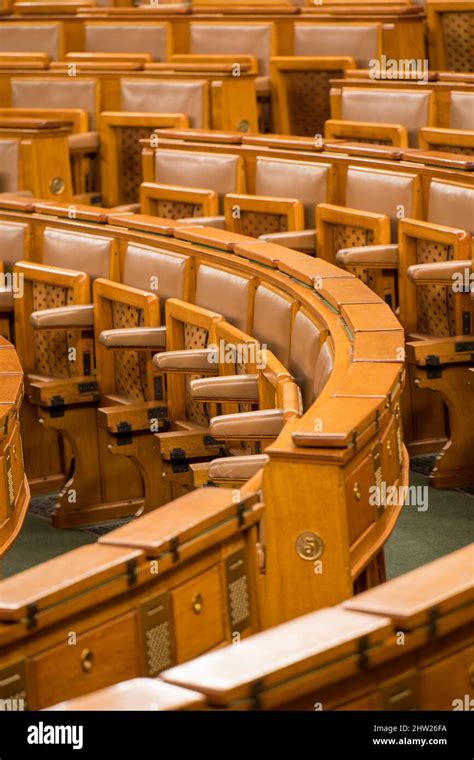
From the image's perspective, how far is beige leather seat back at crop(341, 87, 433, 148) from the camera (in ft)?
5.68

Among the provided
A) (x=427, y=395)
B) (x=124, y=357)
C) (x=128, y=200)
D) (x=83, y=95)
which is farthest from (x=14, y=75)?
(x=427, y=395)

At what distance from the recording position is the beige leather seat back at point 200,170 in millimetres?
1702

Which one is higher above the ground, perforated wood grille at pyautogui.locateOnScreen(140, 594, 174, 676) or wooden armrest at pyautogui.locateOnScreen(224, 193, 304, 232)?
wooden armrest at pyautogui.locateOnScreen(224, 193, 304, 232)

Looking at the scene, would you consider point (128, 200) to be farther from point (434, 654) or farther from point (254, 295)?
point (434, 654)

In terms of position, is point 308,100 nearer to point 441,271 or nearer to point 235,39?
point 235,39

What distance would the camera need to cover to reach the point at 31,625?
0.60 m

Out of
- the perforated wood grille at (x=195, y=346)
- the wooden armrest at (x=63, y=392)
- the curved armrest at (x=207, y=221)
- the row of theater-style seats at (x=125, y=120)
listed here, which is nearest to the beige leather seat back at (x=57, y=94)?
the row of theater-style seats at (x=125, y=120)

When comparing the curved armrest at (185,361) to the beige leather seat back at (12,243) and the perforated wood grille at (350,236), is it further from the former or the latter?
the beige leather seat back at (12,243)

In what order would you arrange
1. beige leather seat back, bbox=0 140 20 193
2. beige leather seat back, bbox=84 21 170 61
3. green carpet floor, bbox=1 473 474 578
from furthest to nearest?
beige leather seat back, bbox=84 21 170 61 < beige leather seat back, bbox=0 140 20 193 < green carpet floor, bbox=1 473 474 578

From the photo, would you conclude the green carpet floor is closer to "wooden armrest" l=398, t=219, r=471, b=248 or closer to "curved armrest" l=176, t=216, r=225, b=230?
"wooden armrest" l=398, t=219, r=471, b=248

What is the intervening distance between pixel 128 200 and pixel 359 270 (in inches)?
24.2

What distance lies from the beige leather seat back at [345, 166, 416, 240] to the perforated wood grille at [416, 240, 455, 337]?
75 mm


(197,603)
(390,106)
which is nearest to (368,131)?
(390,106)

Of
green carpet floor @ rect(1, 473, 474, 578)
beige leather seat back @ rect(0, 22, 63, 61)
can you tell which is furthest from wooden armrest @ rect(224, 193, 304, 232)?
beige leather seat back @ rect(0, 22, 63, 61)
